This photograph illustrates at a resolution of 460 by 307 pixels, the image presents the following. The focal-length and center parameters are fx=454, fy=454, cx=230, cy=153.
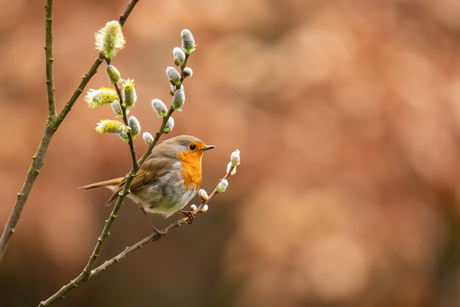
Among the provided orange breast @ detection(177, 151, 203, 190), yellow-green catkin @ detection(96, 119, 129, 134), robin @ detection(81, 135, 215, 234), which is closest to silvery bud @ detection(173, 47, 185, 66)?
yellow-green catkin @ detection(96, 119, 129, 134)

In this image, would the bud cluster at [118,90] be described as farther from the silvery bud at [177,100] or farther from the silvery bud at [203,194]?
the silvery bud at [203,194]

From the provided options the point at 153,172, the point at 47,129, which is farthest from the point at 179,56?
the point at 153,172

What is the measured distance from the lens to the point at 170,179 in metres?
2.72

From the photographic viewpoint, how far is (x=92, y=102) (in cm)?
109

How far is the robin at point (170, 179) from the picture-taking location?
2.70 meters

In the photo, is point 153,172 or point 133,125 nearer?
point 133,125

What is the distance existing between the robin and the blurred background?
1.07 m

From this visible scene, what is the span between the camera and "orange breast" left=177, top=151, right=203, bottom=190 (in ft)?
8.99

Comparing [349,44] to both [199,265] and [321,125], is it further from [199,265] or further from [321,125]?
[199,265]

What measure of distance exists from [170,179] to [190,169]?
141 millimetres

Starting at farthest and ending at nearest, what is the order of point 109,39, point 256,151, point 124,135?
1. point 256,151
2. point 124,135
3. point 109,39

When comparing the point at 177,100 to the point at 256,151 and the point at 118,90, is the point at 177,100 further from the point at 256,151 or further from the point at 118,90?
the point at 256,151

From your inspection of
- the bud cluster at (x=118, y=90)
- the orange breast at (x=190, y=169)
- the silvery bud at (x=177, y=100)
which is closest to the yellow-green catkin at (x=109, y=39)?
the bud cluster at (x=118, y=90)

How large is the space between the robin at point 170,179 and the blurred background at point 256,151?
107cm
